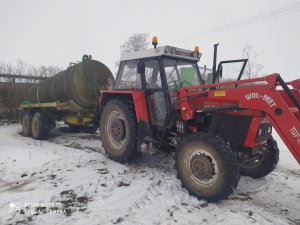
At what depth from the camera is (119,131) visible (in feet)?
17.9

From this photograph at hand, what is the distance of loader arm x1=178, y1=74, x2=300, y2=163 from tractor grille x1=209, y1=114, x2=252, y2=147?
151mm

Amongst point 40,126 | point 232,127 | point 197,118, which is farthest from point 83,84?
point 232,127

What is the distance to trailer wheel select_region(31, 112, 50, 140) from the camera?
28.4 feet

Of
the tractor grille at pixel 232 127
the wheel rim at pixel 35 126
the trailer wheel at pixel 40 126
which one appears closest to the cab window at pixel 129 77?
the tractor grille at pixel 232 127

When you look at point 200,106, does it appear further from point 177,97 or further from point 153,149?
point 153,149

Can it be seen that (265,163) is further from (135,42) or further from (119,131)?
(135,42)

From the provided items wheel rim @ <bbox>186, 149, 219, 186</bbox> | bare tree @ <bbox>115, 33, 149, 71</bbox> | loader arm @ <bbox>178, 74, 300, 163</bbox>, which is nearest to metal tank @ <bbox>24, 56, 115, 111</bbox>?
loader arm @ <bbox>178, 74, 300, 163</bbox>

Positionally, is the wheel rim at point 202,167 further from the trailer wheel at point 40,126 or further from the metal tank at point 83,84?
the trailer wheel at point 40,126

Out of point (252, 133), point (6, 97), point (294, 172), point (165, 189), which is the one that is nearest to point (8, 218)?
point (165, 189)

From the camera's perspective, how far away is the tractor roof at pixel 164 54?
4683 millimetres

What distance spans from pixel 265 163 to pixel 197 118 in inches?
54.9

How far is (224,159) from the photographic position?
3471mm

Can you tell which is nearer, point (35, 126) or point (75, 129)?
point (35, 126)

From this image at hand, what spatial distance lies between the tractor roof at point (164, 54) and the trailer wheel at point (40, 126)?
4570 millimetres
